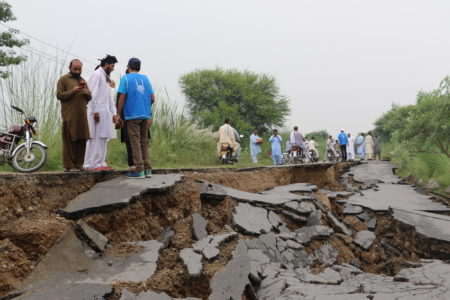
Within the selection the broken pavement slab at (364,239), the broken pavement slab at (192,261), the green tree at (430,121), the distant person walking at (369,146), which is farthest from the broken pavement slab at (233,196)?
the distant person walking at (369,146)

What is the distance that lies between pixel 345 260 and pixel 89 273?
3134mm

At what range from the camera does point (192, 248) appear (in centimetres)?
367

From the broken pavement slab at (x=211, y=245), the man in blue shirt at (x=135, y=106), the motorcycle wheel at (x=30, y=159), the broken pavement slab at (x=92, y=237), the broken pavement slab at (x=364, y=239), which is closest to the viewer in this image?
the broken pavement slab at (x=92, y=237)

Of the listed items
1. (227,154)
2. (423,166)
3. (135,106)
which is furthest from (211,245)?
(423,166)

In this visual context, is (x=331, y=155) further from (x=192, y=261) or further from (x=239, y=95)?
(x=192, y=261)

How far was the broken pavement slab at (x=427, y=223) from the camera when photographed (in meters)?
5.60

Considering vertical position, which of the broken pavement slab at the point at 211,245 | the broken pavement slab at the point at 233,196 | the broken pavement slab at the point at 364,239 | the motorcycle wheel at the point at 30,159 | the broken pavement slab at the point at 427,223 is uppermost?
the motorcycle wheel at the point at 30,159

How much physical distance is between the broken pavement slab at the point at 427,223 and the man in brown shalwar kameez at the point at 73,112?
4732mm

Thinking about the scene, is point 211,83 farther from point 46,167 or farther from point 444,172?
point 46,167

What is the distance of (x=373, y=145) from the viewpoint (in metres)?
26.2

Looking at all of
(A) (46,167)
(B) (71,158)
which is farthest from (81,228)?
(A) (46,167)

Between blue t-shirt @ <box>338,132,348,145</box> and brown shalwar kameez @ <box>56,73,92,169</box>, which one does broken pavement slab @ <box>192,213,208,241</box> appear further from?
blue t-shirt @ <box>338,132,348,145</box>

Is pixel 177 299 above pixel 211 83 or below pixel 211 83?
below

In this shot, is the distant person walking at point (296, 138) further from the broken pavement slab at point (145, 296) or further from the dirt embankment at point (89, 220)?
the broken pavement slab at point (145, 296)
